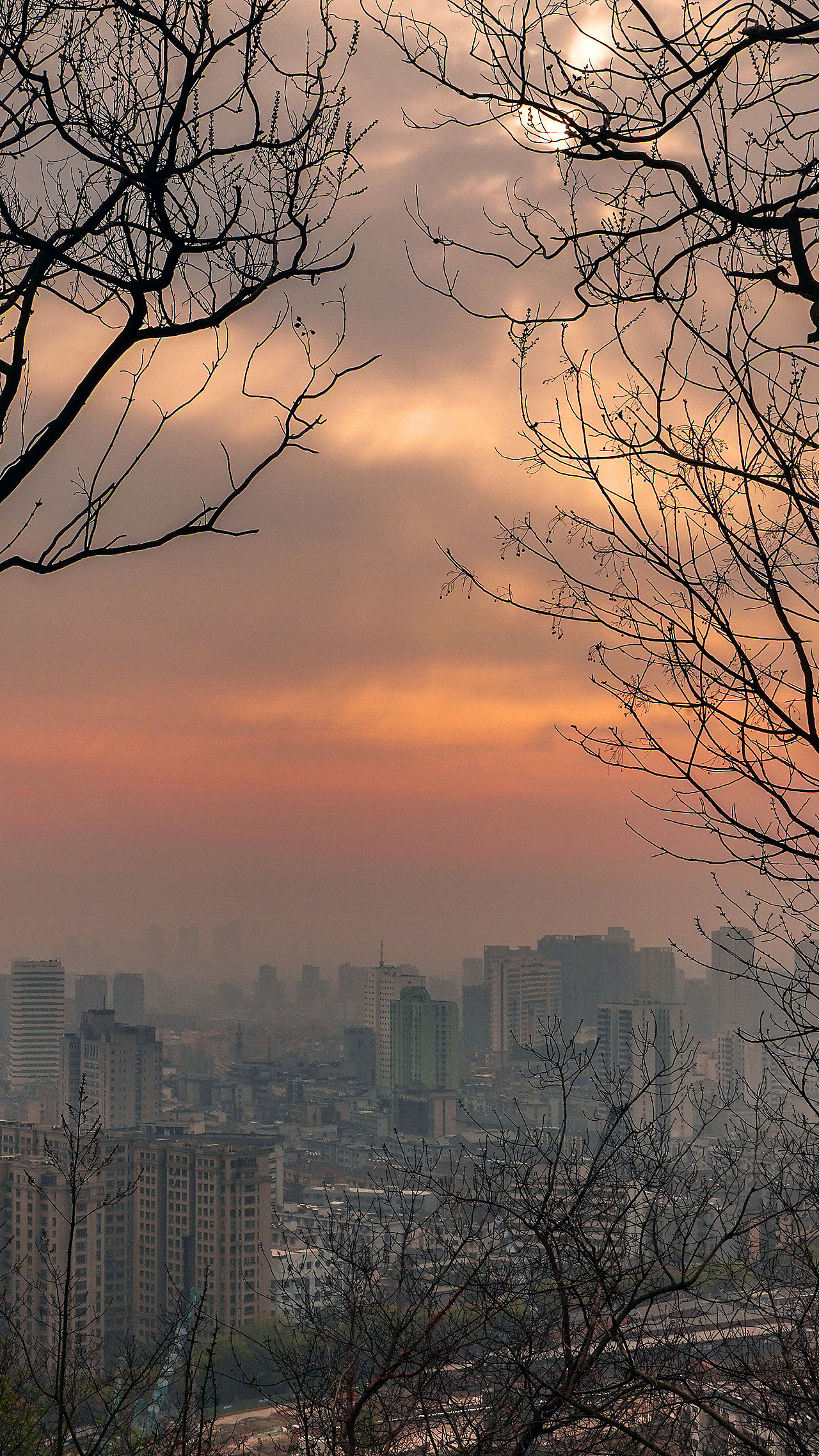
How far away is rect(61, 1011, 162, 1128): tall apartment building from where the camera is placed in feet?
109

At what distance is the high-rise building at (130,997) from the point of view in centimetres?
5188

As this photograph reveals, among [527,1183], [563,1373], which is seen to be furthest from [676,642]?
[527,1183]

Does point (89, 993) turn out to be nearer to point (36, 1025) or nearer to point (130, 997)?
point (130, 997)

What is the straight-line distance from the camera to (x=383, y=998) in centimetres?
4819

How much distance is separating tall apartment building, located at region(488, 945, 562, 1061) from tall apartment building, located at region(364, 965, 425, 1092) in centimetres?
411

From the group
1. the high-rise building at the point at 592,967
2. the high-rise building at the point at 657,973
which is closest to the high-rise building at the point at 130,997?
the high-rise building at the point at 592,967

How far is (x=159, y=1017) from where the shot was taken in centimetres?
5766

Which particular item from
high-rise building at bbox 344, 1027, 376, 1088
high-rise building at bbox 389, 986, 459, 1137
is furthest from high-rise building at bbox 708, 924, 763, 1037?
high-rise building at bbox 344, 1027, 376, 1088

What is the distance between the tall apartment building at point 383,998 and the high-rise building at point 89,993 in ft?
37.3

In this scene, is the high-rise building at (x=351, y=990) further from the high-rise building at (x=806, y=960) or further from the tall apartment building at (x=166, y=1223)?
the high-rise building at (x=806, y=960)

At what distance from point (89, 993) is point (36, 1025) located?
389 inches

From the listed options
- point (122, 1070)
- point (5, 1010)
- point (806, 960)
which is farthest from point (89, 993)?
point (806, 960)

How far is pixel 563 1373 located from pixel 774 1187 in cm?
82

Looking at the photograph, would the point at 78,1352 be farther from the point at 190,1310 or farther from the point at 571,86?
the point at 571,86
